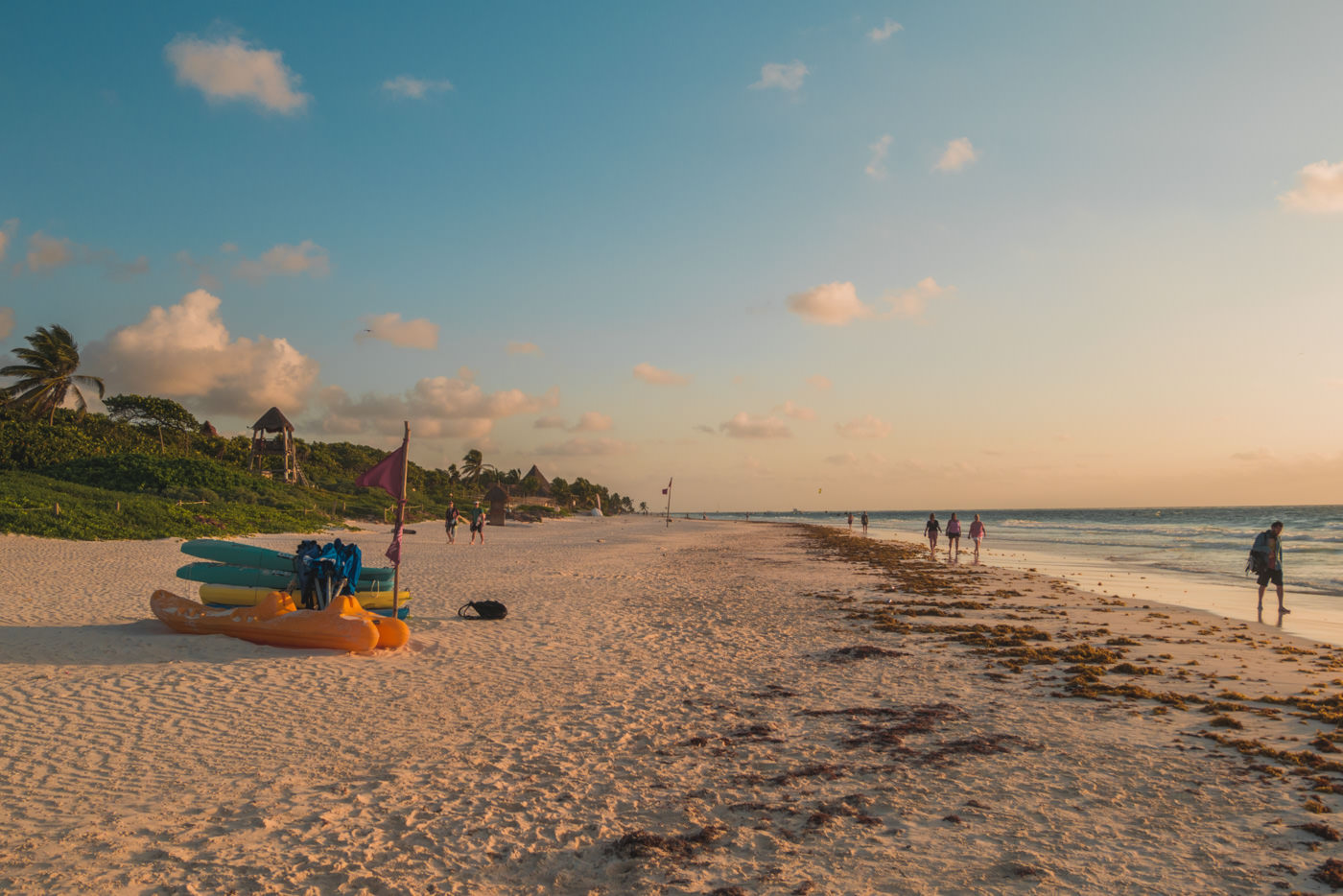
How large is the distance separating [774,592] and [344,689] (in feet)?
36.2

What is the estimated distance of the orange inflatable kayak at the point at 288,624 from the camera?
936cm

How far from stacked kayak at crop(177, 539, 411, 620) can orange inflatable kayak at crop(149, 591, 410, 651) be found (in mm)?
305

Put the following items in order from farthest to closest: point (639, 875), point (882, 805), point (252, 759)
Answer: point (252, 759) → point (882, 805) → point (639, 875)

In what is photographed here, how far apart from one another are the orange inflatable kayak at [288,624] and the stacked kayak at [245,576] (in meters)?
0.30

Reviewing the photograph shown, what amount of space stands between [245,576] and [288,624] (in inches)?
65.2

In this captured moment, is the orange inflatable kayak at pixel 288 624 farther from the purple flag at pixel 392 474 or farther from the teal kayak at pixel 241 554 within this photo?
the purple flag at pixel 392 474

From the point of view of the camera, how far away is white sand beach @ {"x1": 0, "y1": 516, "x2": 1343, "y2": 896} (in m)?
4.18

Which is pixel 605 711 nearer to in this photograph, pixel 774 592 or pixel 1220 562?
pixel 774 592

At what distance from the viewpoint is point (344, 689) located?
7.93 metres

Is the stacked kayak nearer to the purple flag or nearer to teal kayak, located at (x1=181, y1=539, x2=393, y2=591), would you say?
teal kayak, located at (x1=181, y1=539, x2=393, y2=591)

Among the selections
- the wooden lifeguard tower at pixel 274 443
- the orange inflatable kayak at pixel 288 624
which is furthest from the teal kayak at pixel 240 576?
the wooden lifeguard tower at pixel 274 443

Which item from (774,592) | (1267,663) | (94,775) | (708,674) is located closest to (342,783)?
(94,775)

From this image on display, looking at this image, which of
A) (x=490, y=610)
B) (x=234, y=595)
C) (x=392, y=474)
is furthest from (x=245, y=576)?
(x=490, y=610)

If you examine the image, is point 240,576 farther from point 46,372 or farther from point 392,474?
point 46,372
